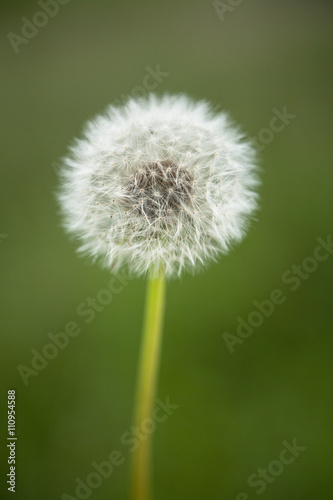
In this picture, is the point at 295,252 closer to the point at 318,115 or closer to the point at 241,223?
the point at 318,115

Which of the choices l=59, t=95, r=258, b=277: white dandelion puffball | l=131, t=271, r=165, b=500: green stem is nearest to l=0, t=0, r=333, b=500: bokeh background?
l=131, t=271, r=165, b=500: green stem

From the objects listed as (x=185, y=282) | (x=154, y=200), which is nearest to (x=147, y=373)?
(x=154, y=200)

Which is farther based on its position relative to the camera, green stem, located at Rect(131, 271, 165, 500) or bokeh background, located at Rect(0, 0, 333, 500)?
bokeh background, located at Rect(0, 0, 333, 500)

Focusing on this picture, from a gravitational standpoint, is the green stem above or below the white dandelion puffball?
below

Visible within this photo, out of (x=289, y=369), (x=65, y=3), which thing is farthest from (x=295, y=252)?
(x=65, y=3)

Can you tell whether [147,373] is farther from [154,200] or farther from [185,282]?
[185,282]

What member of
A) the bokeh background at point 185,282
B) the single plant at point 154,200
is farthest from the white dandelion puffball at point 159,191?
the bokeh background at point 185,282

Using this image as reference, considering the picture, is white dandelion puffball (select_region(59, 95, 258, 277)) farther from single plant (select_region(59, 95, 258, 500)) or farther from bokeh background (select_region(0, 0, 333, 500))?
bokeh background (select_region(0, 0, 333, 500))
